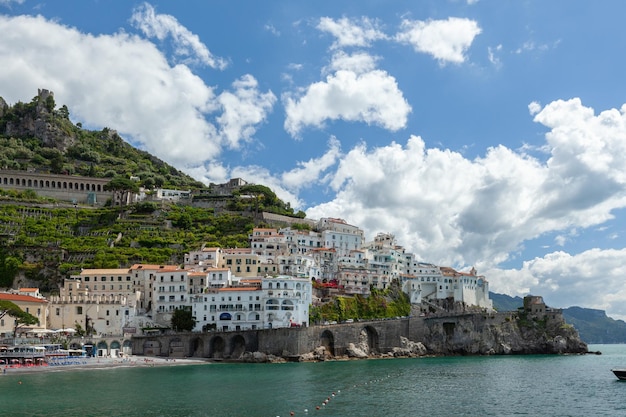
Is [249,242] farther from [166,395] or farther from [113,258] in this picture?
[166,395]

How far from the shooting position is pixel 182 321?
7550 cm

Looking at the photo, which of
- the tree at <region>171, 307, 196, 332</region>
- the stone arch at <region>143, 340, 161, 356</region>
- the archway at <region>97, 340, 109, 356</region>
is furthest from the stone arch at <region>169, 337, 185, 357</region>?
the archway at <region>97, 340, 109, 356</region>

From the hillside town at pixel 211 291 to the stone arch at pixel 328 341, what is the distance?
9.26 ft

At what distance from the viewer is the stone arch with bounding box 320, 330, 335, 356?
76.4 m

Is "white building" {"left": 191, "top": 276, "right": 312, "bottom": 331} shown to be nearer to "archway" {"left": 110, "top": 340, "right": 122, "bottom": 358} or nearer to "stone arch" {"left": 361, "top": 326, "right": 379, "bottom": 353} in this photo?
"archway" {"left": 110, "top": 340, "right": 122, "bottom": 358}

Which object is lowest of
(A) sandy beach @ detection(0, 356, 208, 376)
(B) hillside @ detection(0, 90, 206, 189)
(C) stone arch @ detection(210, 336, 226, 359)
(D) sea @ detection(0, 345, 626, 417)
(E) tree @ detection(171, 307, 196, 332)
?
(D) sea @ detection(0, 345, 626, 417)

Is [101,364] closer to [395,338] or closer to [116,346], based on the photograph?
[116,346]

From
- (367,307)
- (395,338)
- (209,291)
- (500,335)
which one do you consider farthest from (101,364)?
(500,335)

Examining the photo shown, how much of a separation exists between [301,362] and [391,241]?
4752 cm

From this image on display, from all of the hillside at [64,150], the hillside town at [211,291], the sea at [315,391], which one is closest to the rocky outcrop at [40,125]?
the hillside at [64,150]

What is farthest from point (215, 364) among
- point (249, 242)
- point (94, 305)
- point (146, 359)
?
point (249, 242)

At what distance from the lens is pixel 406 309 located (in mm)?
94375

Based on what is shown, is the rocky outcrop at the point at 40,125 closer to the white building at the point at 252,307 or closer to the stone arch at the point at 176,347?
the white building at the point at 252,307

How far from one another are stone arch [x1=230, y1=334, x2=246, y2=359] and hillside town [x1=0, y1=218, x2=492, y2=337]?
162cm
